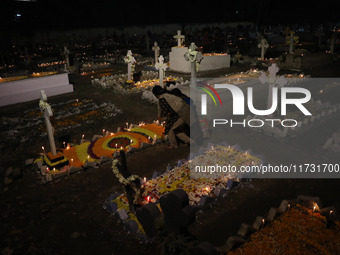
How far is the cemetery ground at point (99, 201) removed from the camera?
539 cm

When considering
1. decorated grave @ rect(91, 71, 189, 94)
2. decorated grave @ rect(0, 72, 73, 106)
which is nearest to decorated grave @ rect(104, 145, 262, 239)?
decorated grave @ rect(91, 71, 189, 94)

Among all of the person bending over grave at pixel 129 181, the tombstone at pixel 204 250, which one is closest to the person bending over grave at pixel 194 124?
the person bending over grave at pixel 129 181

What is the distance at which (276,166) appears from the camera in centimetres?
775

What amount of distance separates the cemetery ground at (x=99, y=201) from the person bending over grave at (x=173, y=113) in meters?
0.40

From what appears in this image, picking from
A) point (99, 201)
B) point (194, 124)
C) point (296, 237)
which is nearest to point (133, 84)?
point (194, 124)

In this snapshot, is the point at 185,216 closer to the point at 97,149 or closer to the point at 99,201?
the point at 99,201

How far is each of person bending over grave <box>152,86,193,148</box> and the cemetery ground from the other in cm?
40

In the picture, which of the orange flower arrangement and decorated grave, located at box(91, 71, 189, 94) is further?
decorated grave, located at box(91, 71, 189, 94)

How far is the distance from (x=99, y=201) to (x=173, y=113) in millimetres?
3603

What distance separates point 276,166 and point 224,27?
5692cm

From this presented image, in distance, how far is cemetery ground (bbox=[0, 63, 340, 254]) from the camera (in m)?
5.39

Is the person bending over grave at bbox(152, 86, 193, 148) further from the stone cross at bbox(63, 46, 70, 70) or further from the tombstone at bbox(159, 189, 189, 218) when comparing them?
the stone cross at bbox(63, 46, 70, 70)

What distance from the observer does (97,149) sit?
9.05 m

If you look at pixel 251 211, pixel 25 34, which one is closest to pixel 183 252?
pixel 251 211
